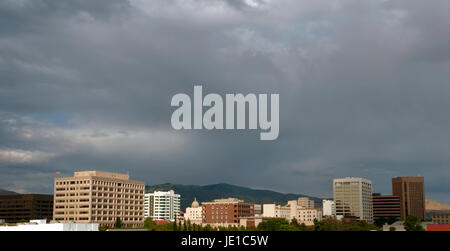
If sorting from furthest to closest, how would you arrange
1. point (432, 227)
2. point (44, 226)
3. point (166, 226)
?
point (166, 226), point (432, 227), point (44, 226)

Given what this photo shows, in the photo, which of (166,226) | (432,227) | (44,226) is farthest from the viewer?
(166,226)

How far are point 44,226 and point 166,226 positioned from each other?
116 m

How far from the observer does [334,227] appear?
19912 cm
